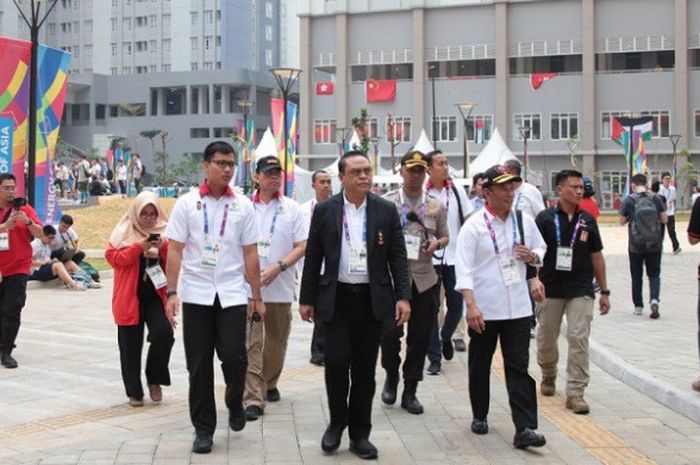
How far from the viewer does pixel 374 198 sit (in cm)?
633

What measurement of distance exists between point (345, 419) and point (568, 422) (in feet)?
6.42

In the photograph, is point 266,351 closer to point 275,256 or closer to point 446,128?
point 275,256

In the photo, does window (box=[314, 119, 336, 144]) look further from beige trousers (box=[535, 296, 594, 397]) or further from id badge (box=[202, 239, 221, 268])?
id badge (box=[202, 239, 221, 268])

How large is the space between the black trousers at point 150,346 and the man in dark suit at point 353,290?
5.95 ft

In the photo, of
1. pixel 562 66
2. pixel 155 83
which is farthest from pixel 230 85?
pixel 562 66

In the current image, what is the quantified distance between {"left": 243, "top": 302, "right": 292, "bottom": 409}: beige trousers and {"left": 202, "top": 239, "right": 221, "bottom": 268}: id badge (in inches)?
41.3

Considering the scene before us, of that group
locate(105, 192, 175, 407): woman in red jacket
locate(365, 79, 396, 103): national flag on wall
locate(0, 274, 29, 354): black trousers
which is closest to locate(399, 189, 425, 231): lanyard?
locate(105, 192, 175, 407): woman in red jacket

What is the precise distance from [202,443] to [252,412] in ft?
3.52

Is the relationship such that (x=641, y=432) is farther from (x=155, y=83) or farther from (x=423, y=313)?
(x=155, y=83)

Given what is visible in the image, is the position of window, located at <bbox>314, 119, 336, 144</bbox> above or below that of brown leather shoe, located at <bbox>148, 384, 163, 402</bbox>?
above

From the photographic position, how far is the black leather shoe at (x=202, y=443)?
6211mm

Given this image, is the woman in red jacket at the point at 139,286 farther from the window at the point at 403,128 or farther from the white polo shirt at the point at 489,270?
the window at the point at 403,128

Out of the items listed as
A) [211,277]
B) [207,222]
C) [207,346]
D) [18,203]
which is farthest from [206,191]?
[18,203]

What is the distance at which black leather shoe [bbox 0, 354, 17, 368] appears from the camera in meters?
9.55
